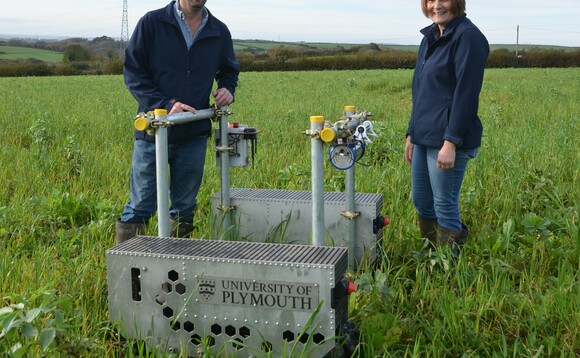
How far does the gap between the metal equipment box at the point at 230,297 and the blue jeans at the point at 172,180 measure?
3.16 ft

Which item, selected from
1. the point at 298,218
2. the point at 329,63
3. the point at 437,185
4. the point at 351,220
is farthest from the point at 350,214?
the point at 329,63

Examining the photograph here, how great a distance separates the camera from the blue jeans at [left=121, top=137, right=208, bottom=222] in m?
3.43

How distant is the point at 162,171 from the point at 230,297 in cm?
69

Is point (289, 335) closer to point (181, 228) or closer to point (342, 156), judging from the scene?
point (342, 156)

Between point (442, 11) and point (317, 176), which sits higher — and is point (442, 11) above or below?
above

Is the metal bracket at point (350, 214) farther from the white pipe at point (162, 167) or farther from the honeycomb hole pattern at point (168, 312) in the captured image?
the honeycomb hole pattern at point (168, 312)

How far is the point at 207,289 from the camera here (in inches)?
92.4

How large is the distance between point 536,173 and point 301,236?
2.35 m

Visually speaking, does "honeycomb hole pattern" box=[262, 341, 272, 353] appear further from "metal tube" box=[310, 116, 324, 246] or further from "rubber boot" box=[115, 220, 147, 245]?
"rubber boot" box=[115, 220, 147, 245]

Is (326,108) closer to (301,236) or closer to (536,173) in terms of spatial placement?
(536,173)

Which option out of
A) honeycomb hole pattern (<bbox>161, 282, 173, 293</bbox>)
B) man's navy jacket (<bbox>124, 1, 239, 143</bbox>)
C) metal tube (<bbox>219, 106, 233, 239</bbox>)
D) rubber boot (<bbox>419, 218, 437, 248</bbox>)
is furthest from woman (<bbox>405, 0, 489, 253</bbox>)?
honeycomb hole pattern (<bbox>161, 282, 173, 293</bbox>)

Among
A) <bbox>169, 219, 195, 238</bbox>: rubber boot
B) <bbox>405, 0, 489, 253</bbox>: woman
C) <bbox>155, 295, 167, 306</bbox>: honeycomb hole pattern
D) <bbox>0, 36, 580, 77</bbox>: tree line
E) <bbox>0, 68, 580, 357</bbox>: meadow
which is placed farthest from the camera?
<bbox>0, 36, 580, 77</bbox>: tree line

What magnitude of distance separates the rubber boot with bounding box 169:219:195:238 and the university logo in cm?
136

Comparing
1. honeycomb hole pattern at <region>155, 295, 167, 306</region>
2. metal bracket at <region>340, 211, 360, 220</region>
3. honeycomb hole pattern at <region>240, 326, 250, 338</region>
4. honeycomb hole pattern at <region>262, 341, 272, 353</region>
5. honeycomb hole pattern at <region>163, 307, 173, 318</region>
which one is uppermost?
metal bracket at <region>340, 211, 360, 220</region>
